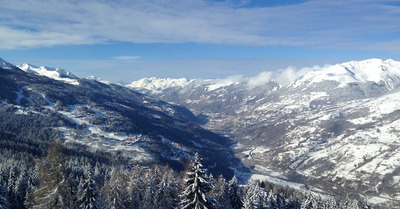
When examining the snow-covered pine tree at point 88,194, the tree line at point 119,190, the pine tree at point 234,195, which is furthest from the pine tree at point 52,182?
the pine tree at point 234,195

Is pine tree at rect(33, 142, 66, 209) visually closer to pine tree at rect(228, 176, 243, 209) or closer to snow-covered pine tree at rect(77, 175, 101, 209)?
snow-covered pine tree at rect(77, 175, 101, 209)

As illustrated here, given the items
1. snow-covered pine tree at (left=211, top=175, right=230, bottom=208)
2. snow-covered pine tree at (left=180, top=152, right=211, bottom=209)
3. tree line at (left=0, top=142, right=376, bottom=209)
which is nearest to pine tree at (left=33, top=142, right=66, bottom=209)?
tree line at (left=0, top=142, right=376, bottom=209)

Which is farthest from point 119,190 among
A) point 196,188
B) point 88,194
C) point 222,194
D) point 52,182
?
point 196,188

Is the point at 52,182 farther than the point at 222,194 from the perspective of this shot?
No

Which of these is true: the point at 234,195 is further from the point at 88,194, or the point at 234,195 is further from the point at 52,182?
the point at 52,182

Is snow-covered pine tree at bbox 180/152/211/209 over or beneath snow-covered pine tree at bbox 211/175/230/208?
over

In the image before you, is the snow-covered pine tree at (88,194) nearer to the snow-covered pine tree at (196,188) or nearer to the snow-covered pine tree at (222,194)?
the snow-covered pine tree at (196,188)
